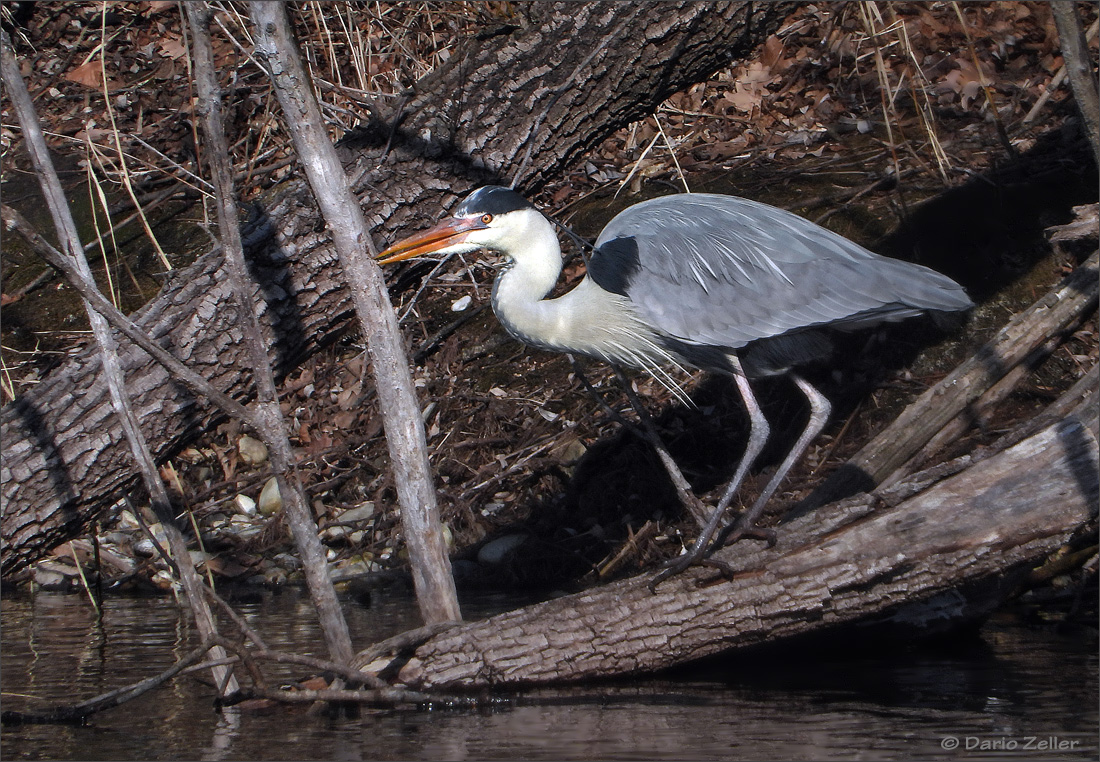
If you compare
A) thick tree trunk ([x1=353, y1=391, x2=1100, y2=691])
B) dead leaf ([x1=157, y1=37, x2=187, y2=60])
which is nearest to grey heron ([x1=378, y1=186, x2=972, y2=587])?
thick tree trunk ([x1=353, y1=391, x2=1100, y2=691])

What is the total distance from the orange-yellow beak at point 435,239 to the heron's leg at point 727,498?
123 centimetres

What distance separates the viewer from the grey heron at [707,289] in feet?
13.4

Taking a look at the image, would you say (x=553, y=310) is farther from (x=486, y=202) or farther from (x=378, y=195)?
(x=378, y=195)

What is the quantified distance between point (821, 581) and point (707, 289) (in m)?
1.47

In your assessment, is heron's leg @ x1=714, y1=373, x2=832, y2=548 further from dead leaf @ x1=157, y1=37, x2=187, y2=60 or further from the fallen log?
dead leaf @ x1=157, y1=37, x2=187, y2=60

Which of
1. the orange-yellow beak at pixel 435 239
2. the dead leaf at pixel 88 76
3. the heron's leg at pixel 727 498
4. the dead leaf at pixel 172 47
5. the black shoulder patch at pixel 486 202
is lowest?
the heron's leg at pixel 727 498

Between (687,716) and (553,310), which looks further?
(553,310)

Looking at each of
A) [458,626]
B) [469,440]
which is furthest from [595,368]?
[458,626]

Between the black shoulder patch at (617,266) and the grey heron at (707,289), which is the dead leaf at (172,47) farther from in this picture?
the black shoulder patch at (617,266)

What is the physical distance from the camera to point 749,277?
427 centimetres

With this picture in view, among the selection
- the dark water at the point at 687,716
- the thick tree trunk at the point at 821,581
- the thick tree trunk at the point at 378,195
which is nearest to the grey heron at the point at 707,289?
the thick tree trunk at the point at 378,195

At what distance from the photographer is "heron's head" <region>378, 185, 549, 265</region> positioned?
3967 mm

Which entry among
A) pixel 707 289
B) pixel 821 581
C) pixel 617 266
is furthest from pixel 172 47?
pixel 821 581

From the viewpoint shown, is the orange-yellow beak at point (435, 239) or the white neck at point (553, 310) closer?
the orange-yellow beak at point (435, 239)
